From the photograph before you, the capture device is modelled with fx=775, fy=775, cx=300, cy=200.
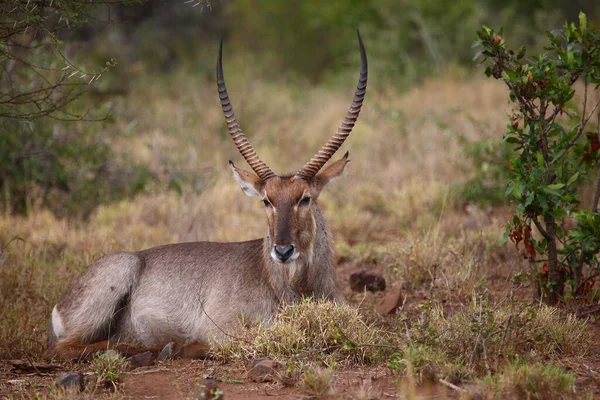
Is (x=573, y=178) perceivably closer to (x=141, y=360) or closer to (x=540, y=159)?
(x=540, y=159)

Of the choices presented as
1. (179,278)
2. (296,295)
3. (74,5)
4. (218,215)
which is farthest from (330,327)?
(218,215)

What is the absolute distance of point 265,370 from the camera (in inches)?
194

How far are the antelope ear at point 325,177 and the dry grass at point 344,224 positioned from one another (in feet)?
3.31

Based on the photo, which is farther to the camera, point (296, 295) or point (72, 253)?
point (72, 253)

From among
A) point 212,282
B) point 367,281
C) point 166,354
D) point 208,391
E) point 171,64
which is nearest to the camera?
point 208,391

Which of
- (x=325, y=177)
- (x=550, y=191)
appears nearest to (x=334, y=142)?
(x=325, y=177)

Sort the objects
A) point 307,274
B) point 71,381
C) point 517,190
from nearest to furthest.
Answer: point 71,381
point 517,190
point 307,274

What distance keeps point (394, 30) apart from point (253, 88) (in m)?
4.56

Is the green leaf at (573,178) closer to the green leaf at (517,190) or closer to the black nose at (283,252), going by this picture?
the green leaf at (517,190)

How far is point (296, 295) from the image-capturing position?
6.09m

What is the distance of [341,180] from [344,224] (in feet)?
6.49

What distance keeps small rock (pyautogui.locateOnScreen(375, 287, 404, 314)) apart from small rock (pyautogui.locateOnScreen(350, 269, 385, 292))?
1.93ft

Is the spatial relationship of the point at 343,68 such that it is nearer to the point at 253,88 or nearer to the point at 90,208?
the point at 253,88

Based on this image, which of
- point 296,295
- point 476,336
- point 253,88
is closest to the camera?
point 476,336
